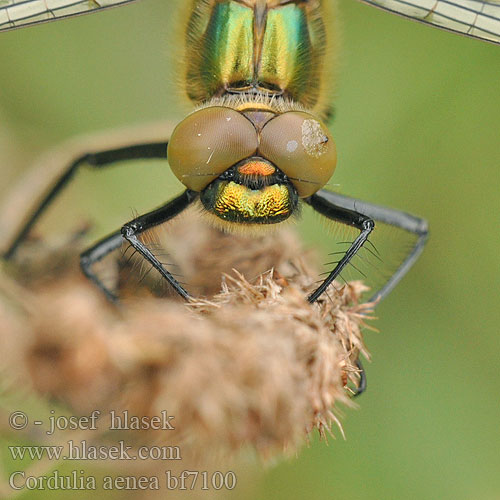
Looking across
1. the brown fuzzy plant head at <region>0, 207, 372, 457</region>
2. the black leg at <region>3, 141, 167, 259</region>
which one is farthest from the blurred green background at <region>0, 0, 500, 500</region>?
the brown fuzzy plant head at <region>0, 207, 372, 457</region>

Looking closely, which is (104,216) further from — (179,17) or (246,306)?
(246,306)

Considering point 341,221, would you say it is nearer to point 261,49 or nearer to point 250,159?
point 250,159

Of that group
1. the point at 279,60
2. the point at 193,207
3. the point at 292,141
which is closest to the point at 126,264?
the point at 193,207

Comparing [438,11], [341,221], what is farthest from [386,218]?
[438,11]

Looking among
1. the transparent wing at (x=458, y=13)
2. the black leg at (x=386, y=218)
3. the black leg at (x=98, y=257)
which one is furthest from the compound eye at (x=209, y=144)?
the transparent wing at (x=458, y=13)

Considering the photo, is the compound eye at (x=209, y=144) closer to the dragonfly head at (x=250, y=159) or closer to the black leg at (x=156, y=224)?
the dragonfly head at (x=250, y=159)
